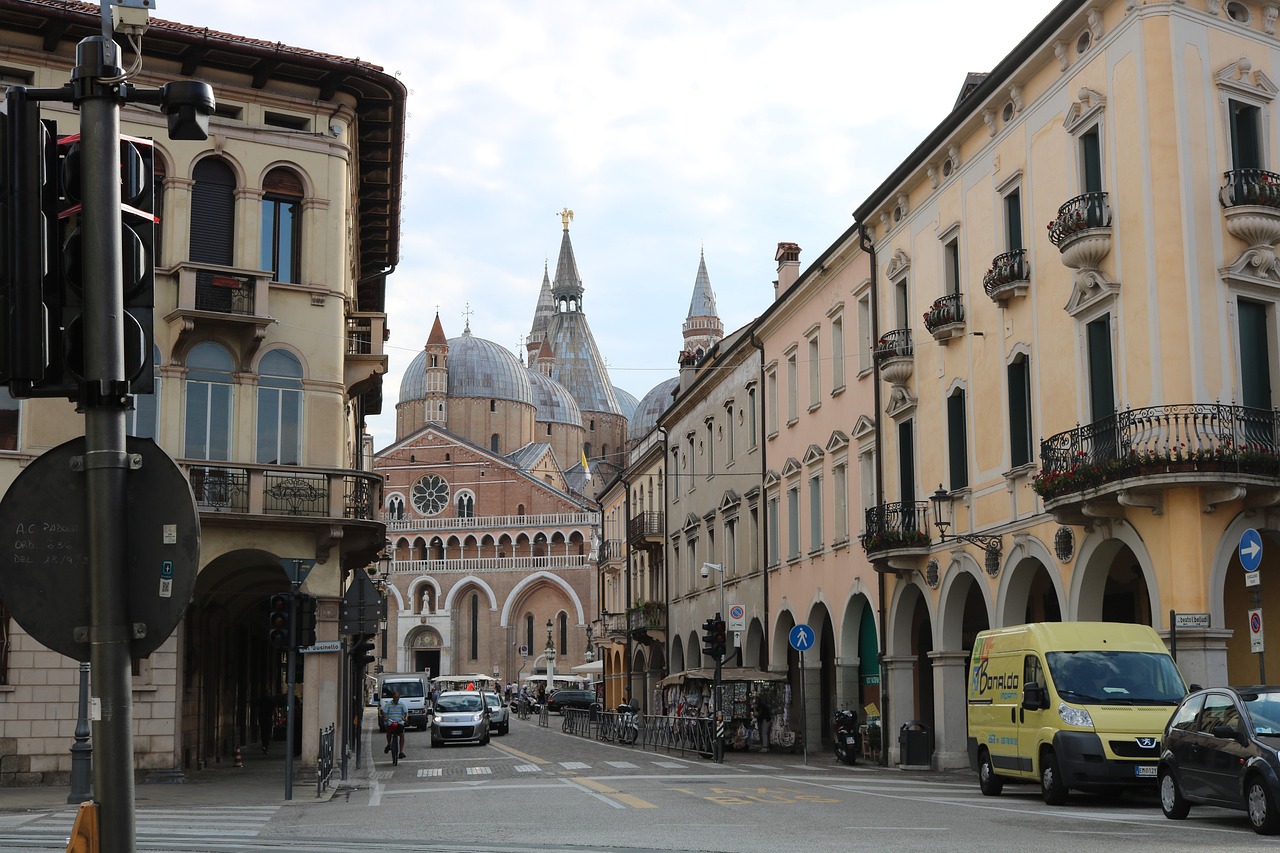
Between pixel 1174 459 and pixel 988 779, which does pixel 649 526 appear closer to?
pixel 988 779

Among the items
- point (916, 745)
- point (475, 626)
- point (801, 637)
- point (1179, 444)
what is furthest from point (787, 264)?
point (475, 626)

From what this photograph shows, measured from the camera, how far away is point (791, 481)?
39.1 meters

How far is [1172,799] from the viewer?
51.9 feet

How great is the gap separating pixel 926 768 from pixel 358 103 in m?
16.7

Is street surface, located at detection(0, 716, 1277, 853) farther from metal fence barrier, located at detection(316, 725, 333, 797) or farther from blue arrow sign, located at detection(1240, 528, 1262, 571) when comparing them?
blue arrow sign, located at detection(1240, 528, 1262, 571)

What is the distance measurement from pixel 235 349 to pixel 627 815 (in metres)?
12.9

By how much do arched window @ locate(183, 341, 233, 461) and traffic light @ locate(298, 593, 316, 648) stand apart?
5.86 metres

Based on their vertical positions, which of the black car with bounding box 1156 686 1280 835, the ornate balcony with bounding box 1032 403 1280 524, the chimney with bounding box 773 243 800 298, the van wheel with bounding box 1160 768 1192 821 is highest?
the chimney with bounding box 773 243 800 298

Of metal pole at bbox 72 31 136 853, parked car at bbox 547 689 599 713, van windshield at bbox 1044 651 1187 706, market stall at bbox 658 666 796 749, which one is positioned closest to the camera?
metal pole at bbox 72 31 136 853

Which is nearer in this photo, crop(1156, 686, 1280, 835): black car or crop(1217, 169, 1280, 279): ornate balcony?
crop(1156, 686, 1280, 835): black car

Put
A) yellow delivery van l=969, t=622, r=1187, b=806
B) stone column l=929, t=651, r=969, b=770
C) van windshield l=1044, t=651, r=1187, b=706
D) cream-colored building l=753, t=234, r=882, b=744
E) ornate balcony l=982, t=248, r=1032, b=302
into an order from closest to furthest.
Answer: yellow delivery van l=969, t=622, r=1187, b=806, van windshield l=1044, t=651, r=1187, b=706, ornate balcony l=982, t=248, r=1032, b=302, stone column l=929, t=651, r=969, b=770, cream-colored building l=753, t=234, r=882, b=744

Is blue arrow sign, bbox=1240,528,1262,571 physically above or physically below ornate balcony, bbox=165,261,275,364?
below

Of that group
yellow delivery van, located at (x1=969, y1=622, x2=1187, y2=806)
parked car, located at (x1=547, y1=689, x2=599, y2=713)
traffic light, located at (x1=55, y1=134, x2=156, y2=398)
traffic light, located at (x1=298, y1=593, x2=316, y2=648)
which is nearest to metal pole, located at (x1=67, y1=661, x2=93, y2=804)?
traffic light, located at (x1=298, y1=593, x2=316, y2=648)

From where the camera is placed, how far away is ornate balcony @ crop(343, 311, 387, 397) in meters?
29.6
